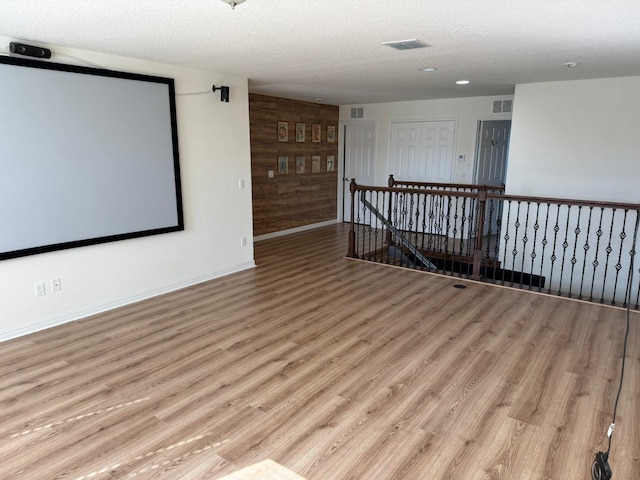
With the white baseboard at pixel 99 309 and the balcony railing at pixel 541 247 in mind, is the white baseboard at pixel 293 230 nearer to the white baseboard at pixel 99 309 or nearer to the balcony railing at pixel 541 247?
the balcony railing at pixel 541 247

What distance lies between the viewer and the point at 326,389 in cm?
284

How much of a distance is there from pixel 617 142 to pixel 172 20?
5.16 m

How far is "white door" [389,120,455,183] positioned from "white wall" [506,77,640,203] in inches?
74.0

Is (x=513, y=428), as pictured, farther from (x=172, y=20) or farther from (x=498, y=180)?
(x=498, y=180)

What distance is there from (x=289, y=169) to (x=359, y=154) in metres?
1.79

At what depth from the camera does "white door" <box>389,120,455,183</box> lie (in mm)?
7789

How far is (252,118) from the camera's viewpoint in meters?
6.89

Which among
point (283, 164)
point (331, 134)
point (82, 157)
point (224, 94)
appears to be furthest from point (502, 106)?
point (82, 157)

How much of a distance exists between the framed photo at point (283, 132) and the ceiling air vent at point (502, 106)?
11.5ft

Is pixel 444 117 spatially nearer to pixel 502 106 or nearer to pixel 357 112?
pixel 502 106

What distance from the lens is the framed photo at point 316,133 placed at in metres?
8.24

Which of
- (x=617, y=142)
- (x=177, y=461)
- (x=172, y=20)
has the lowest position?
(x=177, y=461)

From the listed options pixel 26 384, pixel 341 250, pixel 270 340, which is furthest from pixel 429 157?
pixel 26 384

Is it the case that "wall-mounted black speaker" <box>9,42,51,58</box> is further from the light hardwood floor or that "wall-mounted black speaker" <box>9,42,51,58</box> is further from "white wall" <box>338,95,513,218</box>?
"white wall" <box>338,95,513,218</box>
